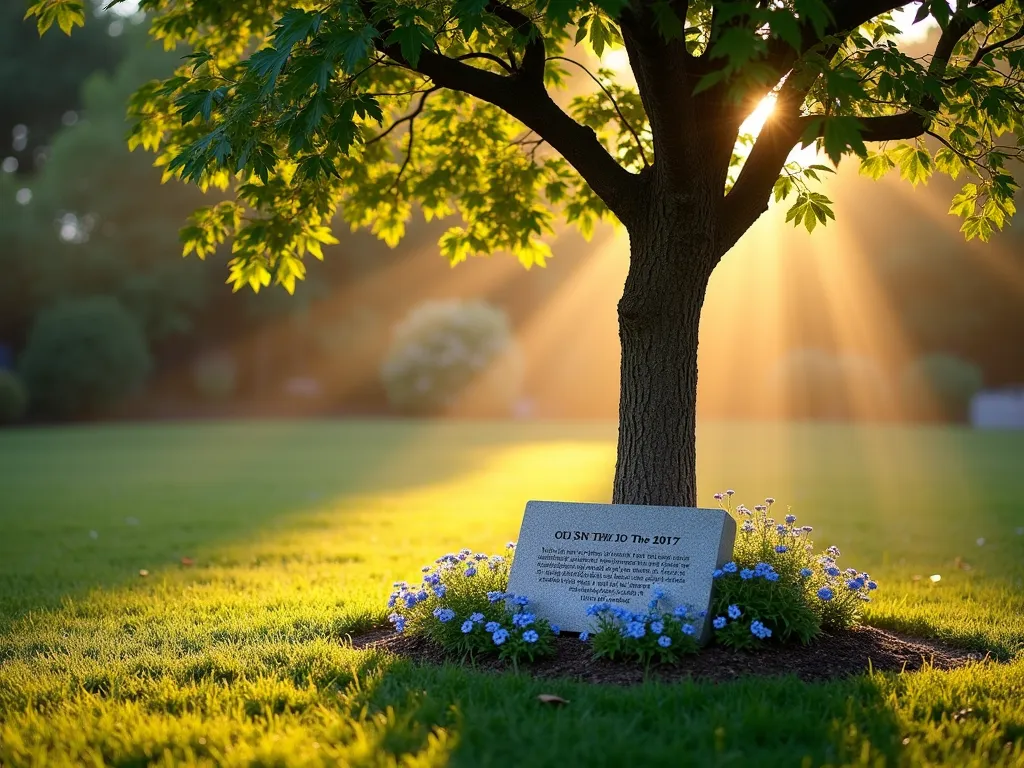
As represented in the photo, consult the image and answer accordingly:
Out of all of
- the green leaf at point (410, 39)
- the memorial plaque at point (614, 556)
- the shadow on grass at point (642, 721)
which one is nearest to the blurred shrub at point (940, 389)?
the memorial plaque at point (614, 556)

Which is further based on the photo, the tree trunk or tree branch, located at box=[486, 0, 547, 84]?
the tree trunk

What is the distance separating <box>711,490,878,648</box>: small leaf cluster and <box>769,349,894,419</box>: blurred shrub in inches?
1172

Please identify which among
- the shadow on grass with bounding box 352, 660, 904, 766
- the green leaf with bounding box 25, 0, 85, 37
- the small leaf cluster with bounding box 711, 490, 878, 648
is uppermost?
the green leaf with bounding box 25, 0, 85, 37

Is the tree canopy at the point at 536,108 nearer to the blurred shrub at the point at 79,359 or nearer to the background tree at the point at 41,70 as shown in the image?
the blurred shrub at the point at 79,359

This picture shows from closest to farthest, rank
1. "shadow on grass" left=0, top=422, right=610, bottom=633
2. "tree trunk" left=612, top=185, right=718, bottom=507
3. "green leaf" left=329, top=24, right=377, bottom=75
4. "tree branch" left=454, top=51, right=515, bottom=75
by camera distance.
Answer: "green leaf" left=329, top=24, right=377, bottom=75 < "tree branch" left=454, top=51, right=515, bottom=75 < "tree trunk" left=612, top=185, right=718, bottom=507 < "shadow on grass" left=0, top=422, right=610, bottom=633

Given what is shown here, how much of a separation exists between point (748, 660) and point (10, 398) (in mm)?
30622

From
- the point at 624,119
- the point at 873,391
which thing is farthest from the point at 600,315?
the point at 624,119

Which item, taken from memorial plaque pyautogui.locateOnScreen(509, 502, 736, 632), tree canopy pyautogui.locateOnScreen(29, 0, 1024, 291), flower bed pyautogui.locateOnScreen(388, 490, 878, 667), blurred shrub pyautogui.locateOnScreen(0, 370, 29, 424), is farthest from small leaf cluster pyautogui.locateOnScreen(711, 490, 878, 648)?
blurred shrub pyautogui.locateOnScreen(0, 370, 29, 424)

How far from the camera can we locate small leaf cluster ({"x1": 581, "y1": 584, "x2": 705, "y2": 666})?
468cm

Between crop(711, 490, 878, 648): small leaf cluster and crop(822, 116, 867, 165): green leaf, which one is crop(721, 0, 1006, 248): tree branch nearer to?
crop(822, 116, 867, 165): green leaf

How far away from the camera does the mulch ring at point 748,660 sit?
464 cm

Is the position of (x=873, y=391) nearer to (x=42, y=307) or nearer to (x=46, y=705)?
(x=42, y=307)

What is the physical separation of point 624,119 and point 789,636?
3.56 m

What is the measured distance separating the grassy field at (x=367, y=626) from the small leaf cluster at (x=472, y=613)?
36 centimetres
